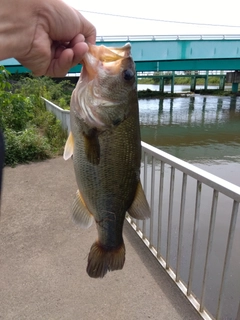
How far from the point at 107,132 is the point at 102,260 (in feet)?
2.39

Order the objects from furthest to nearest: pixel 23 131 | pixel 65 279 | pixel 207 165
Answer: pixel 207 165 → pixel 23 131 → pixel 65 279

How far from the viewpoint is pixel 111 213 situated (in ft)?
5.13

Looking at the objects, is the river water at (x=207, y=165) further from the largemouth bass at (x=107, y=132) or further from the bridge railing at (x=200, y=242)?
the largemouth bass at (x=107, y=132)

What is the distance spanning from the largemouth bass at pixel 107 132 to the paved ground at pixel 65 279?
123 centimetres

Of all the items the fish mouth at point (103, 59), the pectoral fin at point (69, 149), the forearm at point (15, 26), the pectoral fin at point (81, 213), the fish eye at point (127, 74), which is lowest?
the pectoral fin at point (81, 213)

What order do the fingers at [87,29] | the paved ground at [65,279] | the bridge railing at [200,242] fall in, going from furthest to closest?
the paved ground at [65,279], the bridge railing at [200,242], the fingers at [87,29]

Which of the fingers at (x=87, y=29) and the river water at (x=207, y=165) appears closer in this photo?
the fingers at (x=87, y=29)

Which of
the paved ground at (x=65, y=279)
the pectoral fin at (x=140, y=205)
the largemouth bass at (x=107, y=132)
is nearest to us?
the largemouth bass at (x=107, y=132)

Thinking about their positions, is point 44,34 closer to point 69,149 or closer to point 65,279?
point 69,149

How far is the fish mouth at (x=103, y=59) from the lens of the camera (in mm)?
1406

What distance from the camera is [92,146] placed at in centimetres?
143

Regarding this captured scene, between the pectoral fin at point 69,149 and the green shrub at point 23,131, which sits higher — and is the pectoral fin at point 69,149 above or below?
→ above

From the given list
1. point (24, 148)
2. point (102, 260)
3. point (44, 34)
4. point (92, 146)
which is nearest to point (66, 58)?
point (44, 34)

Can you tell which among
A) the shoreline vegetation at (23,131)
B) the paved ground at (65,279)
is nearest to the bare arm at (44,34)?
the paved ground at (65,279)
